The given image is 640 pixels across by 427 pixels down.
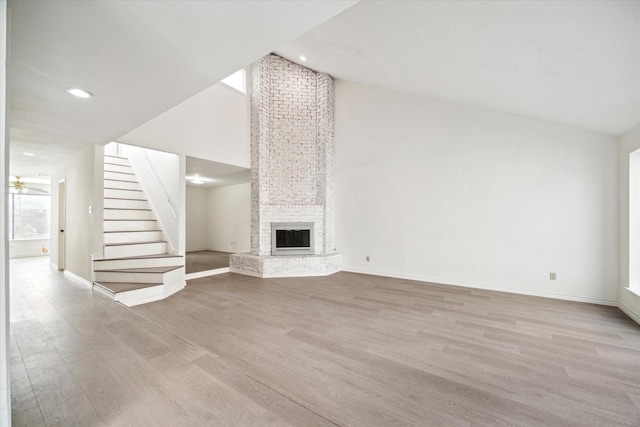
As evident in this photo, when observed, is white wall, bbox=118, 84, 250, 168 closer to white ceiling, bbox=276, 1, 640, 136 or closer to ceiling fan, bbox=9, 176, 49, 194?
white ceiling, bbox=276, 1, 640, 136

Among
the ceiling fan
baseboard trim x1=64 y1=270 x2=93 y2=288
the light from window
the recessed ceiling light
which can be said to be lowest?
baseboard trim x1=64 y1=270 x2=93 y2=288

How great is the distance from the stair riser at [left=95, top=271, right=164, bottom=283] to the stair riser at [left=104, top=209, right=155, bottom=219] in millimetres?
1273

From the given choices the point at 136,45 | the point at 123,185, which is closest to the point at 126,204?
the point at 123,185

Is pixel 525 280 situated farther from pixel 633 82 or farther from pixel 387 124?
pixel 387 124

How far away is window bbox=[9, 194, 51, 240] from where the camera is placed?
26.6 ft

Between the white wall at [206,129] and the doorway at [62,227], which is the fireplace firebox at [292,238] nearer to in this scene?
the white wall at [206,129]

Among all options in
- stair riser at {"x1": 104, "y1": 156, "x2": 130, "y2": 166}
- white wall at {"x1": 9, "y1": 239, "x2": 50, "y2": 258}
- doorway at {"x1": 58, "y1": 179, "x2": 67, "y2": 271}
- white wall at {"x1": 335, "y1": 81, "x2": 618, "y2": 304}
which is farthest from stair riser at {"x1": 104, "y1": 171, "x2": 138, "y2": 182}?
white wall at {"x1": 9, "y1": 239, "x2": 50, "y2": 258}

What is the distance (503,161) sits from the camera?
4262 millimetres

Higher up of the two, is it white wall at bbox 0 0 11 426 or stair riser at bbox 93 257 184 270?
white wall at bbox 0 0 11 426

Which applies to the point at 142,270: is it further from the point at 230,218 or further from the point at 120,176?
the point at 230,218

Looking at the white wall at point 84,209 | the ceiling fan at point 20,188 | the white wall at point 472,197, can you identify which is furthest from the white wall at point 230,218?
the ceiling fan at point 20,188

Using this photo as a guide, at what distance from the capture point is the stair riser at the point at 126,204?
5.12 metres

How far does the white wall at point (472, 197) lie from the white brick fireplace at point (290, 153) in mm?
390

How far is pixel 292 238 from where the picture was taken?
584 centimetres
